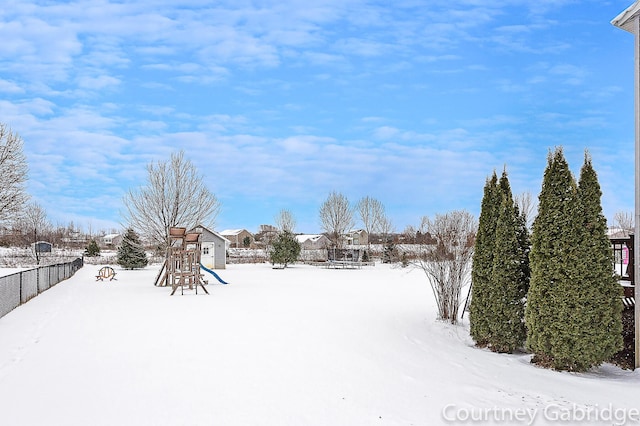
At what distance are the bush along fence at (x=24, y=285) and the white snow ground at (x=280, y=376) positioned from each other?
773 millimetres

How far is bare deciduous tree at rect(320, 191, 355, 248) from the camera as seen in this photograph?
5009 centimetres

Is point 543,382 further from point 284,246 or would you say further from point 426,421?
point 284,246

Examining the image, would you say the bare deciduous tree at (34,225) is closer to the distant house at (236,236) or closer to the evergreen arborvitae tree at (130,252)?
the evergreen arborvitae tree at (130,252)

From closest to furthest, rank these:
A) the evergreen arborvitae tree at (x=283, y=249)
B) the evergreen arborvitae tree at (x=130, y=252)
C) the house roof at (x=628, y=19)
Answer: the house roof at (x=628, y=19) → the evergreen arborvitae tree at (x=130, y=252) → the evergreen arborvitae tree at (x=283, y=249)

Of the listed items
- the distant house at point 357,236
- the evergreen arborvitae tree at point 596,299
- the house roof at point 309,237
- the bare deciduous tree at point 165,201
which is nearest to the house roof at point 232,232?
the house roof at point 309,237

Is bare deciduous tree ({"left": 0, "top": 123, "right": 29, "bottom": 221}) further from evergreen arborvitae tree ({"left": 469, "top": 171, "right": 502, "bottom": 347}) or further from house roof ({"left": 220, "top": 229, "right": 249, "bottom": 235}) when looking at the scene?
house roof ({"left": 220, "top": 229, "right": 249, "bottom": 235})

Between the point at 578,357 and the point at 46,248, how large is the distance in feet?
157

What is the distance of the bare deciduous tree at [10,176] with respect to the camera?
2448 cm

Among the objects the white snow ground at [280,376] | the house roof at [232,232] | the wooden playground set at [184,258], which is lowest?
the white snow ground at [280,376]

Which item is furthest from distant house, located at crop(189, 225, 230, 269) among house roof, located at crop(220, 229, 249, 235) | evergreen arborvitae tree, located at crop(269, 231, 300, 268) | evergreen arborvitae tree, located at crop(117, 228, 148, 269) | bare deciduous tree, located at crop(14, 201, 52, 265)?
house roof, located at crop(220, 229, 249, 235)

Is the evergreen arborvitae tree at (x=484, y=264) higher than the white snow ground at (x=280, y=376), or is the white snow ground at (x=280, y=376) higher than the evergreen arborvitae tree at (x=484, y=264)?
the evergreen arborvitae tree at (x=484, y=264)

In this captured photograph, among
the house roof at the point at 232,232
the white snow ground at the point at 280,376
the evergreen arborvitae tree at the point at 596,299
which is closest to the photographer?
the white snow ground at the point at 280,376

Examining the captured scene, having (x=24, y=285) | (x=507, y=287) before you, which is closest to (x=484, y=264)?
(x=507, y=287)

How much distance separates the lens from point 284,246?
103 feet
